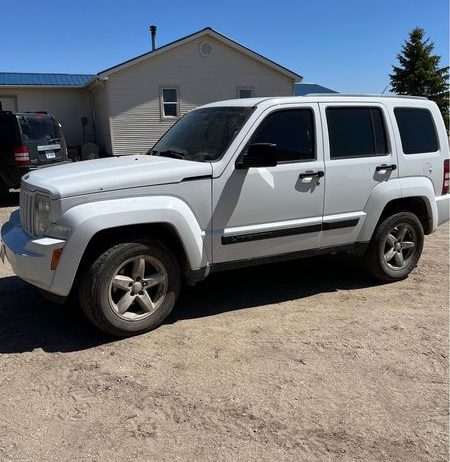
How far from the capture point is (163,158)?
4742mm

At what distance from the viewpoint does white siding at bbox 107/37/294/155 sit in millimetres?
20609

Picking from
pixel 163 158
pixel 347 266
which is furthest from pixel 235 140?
pixel 347 266

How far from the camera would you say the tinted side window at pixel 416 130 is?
552 centimetres

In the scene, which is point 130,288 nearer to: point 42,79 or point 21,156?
point 21,156

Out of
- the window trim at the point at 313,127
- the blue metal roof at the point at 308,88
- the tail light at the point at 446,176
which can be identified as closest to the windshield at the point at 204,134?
the window trim at the point at 313,127

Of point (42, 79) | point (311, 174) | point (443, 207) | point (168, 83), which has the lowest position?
point (443, 207)

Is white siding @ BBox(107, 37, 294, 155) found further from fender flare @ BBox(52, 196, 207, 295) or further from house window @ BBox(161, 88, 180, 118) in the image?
fender flare @ BBox(52, 196, 207, 295)

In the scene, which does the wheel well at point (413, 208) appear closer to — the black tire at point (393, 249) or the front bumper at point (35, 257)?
the black tire at point (393, 249)

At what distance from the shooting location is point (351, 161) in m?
5.05

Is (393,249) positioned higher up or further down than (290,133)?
further down

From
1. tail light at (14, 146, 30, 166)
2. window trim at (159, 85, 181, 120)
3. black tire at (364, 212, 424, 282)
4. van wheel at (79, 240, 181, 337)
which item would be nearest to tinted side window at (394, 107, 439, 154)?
black tire at (364, 212, 424, 282)

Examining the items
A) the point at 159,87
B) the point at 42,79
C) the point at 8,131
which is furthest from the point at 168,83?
the point at 8,131

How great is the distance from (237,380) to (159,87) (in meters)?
19.0

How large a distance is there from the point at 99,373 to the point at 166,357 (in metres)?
0.51
